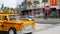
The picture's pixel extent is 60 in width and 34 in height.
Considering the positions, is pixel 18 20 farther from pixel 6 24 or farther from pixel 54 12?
pixel 54 12

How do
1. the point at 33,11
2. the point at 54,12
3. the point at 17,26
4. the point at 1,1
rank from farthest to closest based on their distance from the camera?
the point at 33,11 → the point at 54,12 → the point at 1,1 → the point at 17,26

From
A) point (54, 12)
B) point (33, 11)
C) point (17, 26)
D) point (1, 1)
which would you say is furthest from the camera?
point (33, 11)

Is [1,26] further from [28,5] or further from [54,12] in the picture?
[28,5]

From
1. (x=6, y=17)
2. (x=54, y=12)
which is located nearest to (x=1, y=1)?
(x=54, y=12)

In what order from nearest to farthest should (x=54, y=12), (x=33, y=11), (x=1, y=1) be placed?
1. (x=1, y=1)
2. (x=54, y=12)
3. (x=33, y=11)

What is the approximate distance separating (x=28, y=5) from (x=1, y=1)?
843 inches

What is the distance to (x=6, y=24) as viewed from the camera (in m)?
13.3

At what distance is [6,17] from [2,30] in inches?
31.7

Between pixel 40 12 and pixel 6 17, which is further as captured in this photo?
pixel 40 12

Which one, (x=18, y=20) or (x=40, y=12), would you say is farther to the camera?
(x=40, y=12)

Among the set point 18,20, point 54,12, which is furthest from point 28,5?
point 18,20

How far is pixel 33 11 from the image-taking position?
66188 millimetres

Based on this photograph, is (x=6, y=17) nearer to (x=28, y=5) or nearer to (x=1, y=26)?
(x=1, y=26)

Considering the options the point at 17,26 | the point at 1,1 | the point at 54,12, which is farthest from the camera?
the point at 54,12
